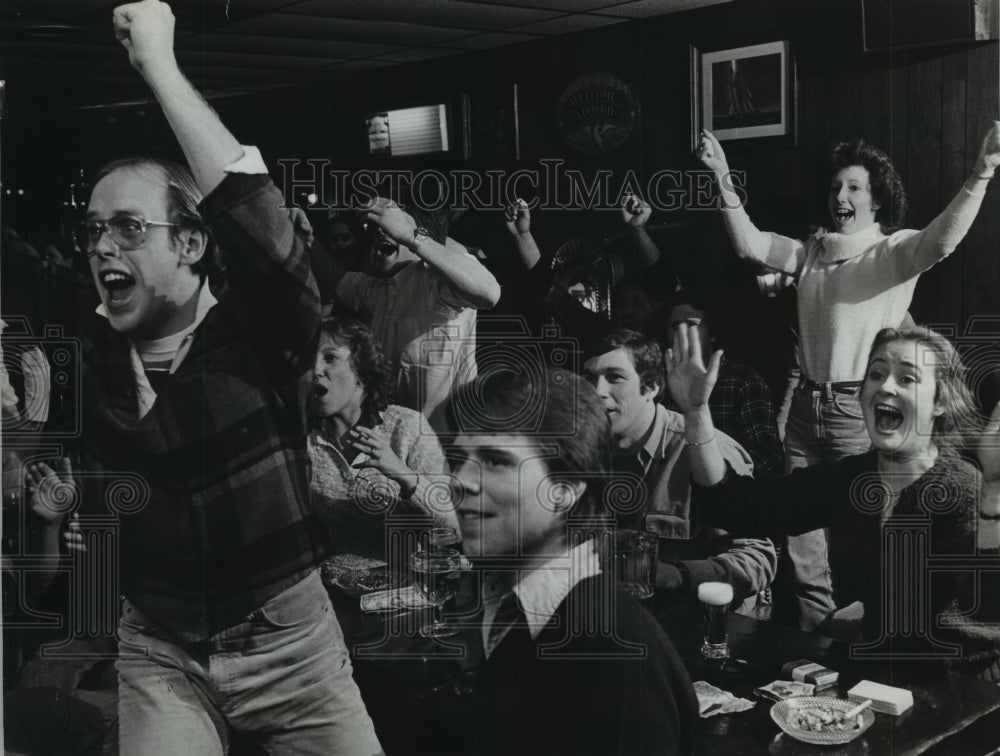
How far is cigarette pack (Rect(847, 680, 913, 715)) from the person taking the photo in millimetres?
2953

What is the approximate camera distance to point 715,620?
119 inches

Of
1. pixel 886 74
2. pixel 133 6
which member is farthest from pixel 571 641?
pixel 133 6

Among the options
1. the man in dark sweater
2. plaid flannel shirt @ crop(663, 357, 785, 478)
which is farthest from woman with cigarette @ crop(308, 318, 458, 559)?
plaid flannel shirt @ crop(663, 357, 785, 478)

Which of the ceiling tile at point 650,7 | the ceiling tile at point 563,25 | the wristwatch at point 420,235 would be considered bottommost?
the wristwatch at point 420,235

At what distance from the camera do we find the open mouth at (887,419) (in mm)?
3080

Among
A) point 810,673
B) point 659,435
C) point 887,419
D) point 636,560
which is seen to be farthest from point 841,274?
point 810,673

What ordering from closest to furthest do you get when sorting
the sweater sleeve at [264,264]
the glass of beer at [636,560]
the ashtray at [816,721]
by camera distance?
the ashtray at [816,721], the sweater sleeve at [264,264], the glass of beer at [636,560]

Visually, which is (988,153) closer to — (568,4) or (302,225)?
(568,4)

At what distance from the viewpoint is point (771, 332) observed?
303 centimetres

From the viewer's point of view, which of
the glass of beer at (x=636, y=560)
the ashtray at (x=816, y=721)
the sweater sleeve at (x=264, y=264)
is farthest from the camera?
the glass of beer at (x=636, y=560)

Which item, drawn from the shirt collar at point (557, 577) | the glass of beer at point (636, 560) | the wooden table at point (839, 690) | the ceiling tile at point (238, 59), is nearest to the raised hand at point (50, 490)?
the ceiling tile at point (238, 59)

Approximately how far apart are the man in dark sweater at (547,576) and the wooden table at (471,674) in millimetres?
70

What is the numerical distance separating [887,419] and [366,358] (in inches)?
60.0

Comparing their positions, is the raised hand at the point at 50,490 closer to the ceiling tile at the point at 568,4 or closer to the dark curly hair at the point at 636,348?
the dark curly hair at the point at 636,348
